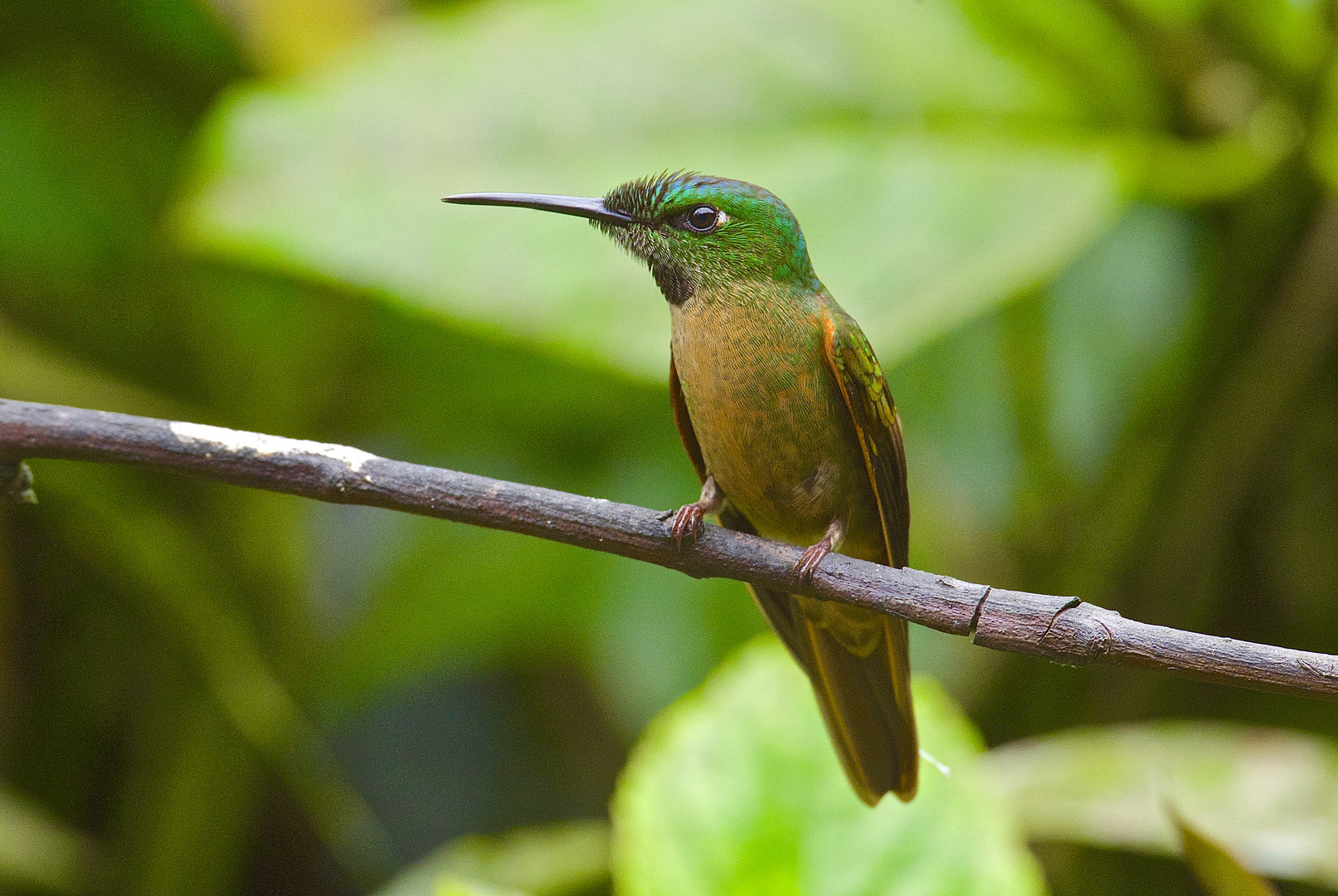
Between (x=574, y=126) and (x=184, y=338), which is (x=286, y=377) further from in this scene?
(x=574, y=126)

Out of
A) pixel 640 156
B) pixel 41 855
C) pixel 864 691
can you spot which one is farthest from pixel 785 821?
pixel 41 855

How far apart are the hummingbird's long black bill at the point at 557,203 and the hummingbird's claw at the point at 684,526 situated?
32 cm

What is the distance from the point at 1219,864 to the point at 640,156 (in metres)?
1.42

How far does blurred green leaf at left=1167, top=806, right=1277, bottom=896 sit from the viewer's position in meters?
1.32

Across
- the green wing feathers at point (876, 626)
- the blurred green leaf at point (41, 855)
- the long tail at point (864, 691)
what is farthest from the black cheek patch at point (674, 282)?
the blurred green leaf at point (41, 855)

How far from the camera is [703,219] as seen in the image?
1269 millimetres

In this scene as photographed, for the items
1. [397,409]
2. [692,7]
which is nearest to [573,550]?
[397,409]

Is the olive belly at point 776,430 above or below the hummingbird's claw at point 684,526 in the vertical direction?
above

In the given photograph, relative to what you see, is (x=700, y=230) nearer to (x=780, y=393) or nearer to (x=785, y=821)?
(x=780, y=393)

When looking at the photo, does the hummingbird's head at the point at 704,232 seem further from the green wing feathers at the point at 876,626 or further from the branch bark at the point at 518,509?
the branch bark at the point at 518,509

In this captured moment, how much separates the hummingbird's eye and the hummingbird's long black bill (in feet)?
0.25

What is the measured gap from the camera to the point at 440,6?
2785 mm

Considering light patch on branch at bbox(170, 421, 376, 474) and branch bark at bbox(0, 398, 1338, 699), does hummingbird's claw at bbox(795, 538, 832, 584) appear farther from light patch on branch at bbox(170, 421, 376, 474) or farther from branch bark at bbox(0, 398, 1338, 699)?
light patch on branch at bbox(170, 421, 376, 474)

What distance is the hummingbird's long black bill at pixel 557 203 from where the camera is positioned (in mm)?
1049
